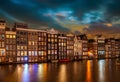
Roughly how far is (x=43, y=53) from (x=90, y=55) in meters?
53.6

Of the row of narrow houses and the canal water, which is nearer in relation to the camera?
the canal water

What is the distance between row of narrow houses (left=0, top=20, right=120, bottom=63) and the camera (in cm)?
9794

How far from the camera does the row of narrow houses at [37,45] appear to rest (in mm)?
97938

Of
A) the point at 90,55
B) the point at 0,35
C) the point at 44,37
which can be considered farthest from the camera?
the point at 90,55

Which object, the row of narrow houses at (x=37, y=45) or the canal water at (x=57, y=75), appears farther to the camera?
the row of narrow houses at (x=37, y=45)

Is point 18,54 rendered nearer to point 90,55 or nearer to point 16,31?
point 16,31

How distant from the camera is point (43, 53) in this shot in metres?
112

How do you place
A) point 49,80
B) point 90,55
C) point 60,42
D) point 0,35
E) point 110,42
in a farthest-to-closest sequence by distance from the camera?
point 110,42
point 90,55
point 60,42
point 0,35
point 49,80

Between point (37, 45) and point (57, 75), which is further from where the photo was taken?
point (37, 45)

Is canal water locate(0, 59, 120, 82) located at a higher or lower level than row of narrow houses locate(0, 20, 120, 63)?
lower

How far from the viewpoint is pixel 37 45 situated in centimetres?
10944

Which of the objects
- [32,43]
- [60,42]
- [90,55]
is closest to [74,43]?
[60,42]

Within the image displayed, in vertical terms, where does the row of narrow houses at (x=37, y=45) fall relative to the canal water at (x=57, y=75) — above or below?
above

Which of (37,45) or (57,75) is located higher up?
(37,45)
